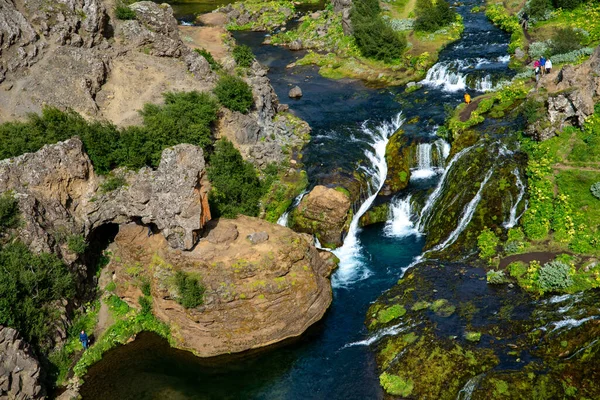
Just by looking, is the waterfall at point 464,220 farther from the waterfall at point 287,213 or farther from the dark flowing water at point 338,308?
the waterfall at point 287,213

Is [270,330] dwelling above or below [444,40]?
below

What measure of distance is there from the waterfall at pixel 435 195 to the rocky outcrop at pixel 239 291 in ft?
36.3

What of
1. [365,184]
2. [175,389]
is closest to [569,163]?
[365,184]

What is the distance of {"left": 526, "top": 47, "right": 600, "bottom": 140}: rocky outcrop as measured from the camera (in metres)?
39.6

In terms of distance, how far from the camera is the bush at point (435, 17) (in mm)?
71338

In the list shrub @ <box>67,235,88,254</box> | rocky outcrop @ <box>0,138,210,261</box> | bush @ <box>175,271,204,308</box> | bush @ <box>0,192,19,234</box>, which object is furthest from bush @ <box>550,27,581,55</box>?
bush @ <box>0,192,19,234</box>

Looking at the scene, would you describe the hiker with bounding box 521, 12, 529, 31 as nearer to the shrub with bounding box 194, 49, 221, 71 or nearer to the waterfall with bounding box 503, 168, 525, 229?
the waterfall with bounding box 503, 168, 525, 229

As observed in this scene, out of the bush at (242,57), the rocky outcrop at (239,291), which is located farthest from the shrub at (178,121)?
the bush at (242,57)

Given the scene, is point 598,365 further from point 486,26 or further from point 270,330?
point 486,26

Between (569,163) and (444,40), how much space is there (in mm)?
35715

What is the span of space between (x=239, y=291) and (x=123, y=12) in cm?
3613

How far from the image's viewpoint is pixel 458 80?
190 ft

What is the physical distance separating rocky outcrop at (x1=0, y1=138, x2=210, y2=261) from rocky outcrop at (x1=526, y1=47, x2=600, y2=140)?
27.1 m

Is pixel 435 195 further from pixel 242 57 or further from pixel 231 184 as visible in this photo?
pixel 242 57
